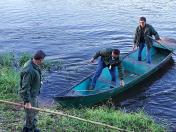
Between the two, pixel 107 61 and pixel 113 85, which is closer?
pixel 107 61

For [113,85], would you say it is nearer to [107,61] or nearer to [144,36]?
[107,61]

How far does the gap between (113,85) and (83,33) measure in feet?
32.2

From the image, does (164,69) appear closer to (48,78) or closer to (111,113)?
(48,78)

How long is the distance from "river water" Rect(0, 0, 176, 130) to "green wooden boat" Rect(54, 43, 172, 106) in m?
0.67

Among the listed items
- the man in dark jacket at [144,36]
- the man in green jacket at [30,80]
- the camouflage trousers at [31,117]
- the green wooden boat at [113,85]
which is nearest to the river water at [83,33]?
the green wooden boat at [113,85]

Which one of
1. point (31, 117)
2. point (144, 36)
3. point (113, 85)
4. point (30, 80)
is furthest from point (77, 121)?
point (144, 36)

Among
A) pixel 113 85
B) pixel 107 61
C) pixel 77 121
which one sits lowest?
pixel 77 121

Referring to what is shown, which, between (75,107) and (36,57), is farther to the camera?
(75,107)

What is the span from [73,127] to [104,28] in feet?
49.2

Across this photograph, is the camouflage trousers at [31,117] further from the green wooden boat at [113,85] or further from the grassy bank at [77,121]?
the green wooden boat at [113,85]

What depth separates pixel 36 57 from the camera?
9.11 metres

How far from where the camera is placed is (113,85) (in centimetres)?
1504

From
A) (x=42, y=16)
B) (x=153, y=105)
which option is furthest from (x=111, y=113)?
(x=42, y=16)

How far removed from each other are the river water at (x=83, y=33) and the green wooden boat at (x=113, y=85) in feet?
2.18
